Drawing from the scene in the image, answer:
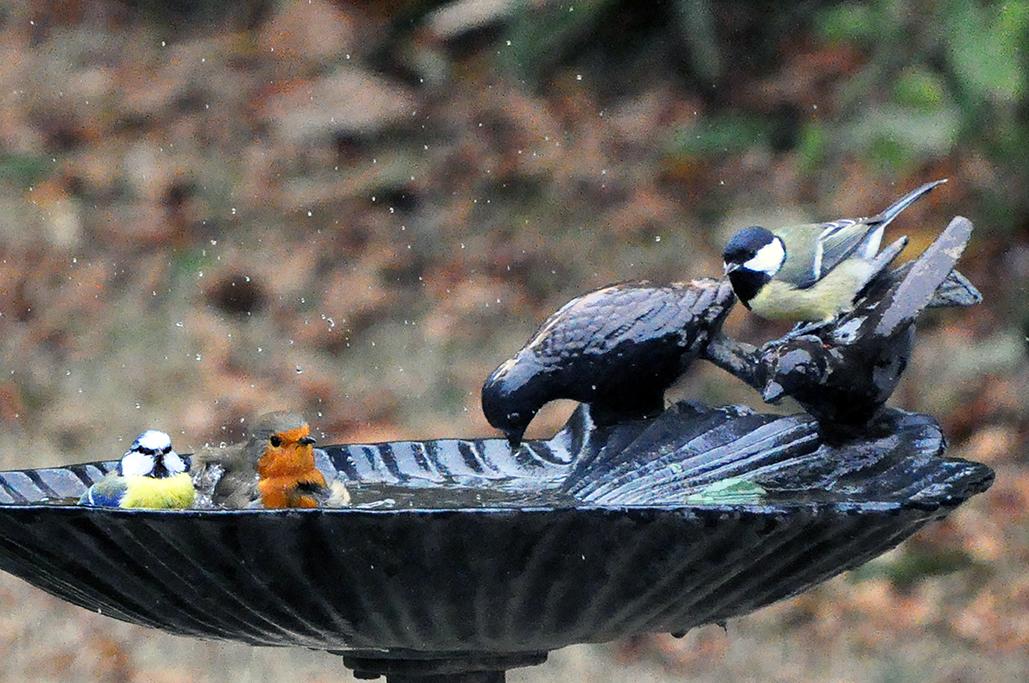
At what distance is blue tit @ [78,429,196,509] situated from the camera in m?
2.56

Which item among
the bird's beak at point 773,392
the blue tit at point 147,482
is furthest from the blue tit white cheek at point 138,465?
the bird's beak at point 773,392

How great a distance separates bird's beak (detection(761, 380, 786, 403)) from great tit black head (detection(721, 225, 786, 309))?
1.26 ft

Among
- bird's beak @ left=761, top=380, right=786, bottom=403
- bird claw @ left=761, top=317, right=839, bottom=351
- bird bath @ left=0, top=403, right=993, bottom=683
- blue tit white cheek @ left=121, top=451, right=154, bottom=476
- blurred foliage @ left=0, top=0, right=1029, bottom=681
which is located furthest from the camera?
blurred foliage @ left=0, top=0, right=1029, bottom=681

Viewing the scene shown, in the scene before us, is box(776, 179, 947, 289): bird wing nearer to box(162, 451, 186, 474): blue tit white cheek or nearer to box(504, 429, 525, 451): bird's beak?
box(504, 429, 525, 451): bird's beak

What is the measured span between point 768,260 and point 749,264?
0.17 ft

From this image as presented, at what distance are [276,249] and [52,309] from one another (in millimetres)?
1077

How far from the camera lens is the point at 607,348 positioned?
2.83 m

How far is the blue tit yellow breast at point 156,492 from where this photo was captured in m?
2.55

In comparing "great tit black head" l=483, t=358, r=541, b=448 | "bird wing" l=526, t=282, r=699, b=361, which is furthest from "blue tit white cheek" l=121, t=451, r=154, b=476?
"bird wing" l=526, t=282, r=699, b=361

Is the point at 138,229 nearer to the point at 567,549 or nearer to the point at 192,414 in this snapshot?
the point at 192,414

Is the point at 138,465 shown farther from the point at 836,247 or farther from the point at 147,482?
the point at 836,247

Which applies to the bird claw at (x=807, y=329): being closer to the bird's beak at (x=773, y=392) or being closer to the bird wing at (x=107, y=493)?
the bird's beak at (x=773, y=392)

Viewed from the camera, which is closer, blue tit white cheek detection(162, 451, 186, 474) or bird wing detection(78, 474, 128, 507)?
bird wing detection(78, 474, 128, 507)

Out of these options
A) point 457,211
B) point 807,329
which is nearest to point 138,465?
point 807,329
